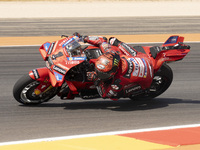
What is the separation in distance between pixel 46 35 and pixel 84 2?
1171 cm

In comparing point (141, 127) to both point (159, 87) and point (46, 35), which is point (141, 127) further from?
point (46, 35)

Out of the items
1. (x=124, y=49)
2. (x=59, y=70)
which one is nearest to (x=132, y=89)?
(x=124, y=49)

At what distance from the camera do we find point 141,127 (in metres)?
6.66

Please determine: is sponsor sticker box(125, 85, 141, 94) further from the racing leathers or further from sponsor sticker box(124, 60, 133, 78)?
sponsor sticker box(124, 60, 133, 78)

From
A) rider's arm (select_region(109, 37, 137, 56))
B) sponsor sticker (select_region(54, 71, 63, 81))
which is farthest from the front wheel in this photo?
rider's arm (select_region(109, 37, 137, 56))

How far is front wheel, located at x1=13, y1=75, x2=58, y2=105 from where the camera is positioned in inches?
287

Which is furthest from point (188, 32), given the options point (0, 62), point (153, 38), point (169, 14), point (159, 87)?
point (159, 87)

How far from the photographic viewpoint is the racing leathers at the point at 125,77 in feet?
23.6

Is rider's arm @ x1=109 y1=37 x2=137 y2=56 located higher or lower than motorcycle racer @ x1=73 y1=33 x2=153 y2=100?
higher

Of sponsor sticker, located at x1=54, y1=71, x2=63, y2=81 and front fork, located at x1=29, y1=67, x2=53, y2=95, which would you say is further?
front fork, located at x1=29, y1=67, x2=53, y2=95

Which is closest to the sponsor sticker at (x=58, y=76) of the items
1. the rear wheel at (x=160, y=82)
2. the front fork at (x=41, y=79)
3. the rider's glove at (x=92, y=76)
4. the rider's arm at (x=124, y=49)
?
the front fork at (x=41, y=79)

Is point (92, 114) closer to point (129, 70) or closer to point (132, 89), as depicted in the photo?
point (132, 89)

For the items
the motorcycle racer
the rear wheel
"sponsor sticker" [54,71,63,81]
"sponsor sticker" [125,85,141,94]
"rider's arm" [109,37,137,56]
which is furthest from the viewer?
the rear wheel

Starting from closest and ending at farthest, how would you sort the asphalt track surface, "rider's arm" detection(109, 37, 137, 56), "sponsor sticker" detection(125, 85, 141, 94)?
the asphalt track surface
"sponsor sticker" detection(125, 85, 141, 94)
"rider's arm" detection(109, 37, 137, 56)
